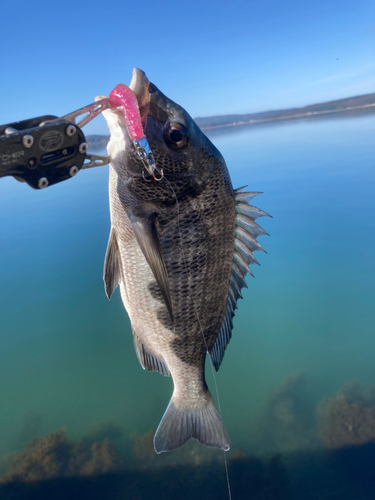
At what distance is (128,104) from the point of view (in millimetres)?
915

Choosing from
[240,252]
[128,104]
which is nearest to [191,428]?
[240,252]

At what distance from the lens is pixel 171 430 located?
1.59m

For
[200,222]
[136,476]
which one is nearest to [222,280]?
[200,222]

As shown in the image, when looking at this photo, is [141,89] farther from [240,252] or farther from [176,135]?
[240,252]

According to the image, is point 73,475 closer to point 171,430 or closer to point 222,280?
point 171,430

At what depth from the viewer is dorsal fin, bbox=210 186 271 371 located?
1.45 meters

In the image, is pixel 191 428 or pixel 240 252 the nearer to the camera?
pixel 240 252

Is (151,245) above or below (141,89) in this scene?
below

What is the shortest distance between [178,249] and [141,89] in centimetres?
60

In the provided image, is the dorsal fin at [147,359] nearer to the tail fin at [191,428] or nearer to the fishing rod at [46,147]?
the tail fin at [191,428]

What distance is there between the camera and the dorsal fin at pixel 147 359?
5.15ft

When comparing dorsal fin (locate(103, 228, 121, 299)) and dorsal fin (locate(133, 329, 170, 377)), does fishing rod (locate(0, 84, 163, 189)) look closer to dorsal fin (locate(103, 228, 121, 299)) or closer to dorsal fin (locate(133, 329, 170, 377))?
dorsal fin (locate(103, 228, 121, 299))

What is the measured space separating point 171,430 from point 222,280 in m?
0.84

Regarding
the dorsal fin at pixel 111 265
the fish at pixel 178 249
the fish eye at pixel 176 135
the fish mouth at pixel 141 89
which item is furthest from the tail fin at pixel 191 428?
the fish mouth at pixel 141 89
